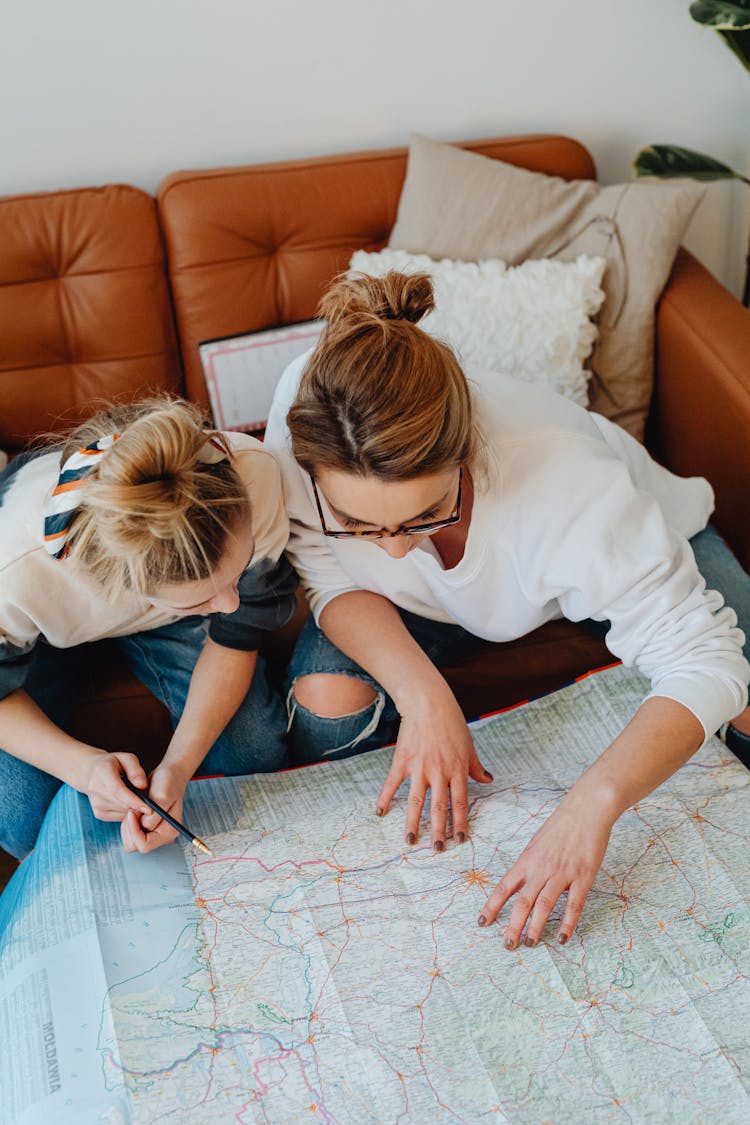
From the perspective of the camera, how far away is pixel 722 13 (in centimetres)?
182

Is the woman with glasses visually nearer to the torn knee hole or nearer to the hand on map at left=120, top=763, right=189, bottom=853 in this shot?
the torn knee hole

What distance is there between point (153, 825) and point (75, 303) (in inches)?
40.9

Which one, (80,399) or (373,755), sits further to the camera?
(80,399)

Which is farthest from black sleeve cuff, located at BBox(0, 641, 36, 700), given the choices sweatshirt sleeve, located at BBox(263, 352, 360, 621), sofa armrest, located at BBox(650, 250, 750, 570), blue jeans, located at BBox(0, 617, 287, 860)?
sofa armrest, located at BBox(650, 250, 750, 570)

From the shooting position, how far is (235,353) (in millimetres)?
1885

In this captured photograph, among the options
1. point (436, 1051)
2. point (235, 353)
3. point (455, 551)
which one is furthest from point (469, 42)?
point (436, 1051)

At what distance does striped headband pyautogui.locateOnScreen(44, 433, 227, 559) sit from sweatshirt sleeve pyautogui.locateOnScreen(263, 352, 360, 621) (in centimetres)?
25

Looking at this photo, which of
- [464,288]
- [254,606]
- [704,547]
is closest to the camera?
[254,606]

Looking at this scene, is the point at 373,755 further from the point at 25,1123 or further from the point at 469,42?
the point at 469,42

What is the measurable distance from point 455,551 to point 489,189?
0.84 metres

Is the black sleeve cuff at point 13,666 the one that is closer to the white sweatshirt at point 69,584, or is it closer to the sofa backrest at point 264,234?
the white sweatshirt at point 69,584

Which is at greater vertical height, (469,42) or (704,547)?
(469,42)

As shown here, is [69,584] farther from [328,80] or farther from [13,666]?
[328,80]

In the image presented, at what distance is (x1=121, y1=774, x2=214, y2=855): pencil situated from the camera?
3.88 feet
